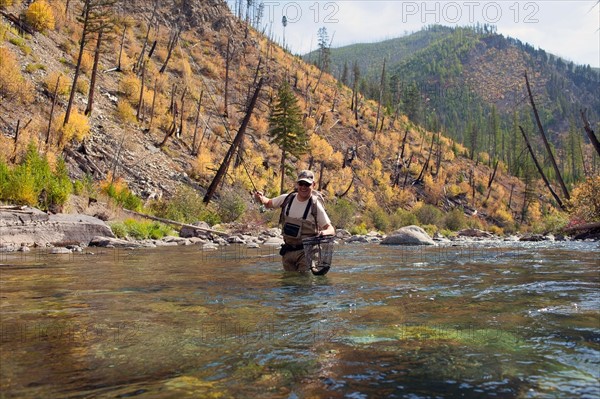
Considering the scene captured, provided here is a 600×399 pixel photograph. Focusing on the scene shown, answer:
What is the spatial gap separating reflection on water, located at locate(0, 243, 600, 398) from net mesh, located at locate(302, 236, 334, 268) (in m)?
0.34

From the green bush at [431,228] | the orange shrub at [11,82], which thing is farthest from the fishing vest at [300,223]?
the green bush at [431,228]

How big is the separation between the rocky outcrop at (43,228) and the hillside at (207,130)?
1.83m

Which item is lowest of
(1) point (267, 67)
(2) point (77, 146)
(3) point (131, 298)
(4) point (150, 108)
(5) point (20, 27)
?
(3) point (131, 298)

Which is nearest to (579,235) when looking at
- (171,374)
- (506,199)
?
(171,374)

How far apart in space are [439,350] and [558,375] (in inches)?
32.5

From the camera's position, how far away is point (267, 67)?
186 feet

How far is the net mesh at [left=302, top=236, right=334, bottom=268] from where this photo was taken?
24.9 ft

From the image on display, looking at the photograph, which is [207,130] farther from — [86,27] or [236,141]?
[236,141]

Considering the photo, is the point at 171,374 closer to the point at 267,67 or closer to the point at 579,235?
the point at 579,235

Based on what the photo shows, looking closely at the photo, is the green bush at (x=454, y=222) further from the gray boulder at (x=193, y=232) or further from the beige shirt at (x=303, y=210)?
the beige shirt at (x=303, y=210)

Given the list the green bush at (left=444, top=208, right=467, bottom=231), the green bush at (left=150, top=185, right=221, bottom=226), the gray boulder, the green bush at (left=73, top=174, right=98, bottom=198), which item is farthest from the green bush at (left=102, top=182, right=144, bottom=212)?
the green bush at (left=444, top=208, right=467, bottom=231)

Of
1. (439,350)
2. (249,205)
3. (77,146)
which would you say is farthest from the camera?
(249,205)

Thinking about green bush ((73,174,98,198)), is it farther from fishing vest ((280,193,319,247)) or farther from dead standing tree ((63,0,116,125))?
fishing vest ((280,193,319,247))

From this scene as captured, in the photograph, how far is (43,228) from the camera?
1278cm
